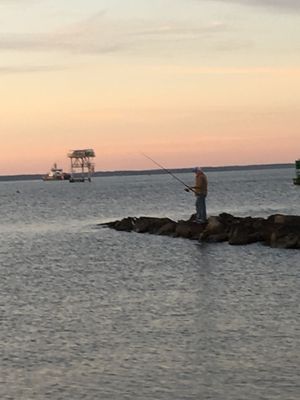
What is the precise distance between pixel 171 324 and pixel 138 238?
2280 centimetres

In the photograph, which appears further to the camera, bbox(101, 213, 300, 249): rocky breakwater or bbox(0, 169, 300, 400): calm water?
bbox(101, 213, 300, 249): rocky breakwater

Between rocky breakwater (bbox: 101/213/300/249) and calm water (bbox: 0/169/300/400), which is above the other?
rocky breakwater (bbox: 101/213/300/249)

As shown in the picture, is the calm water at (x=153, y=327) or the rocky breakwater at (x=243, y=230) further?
the rocky breakwater at (x=243, y=230)

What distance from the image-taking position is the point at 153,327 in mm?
16141

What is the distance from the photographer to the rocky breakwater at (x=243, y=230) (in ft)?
103

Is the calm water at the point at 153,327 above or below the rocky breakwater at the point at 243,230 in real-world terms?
below

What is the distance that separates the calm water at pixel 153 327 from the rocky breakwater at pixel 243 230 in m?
1.08

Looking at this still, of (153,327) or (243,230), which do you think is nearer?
(153,327)

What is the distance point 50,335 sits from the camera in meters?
15.7

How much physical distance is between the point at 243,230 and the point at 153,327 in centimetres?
1749

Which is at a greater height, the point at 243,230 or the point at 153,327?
A: the point at 243,230

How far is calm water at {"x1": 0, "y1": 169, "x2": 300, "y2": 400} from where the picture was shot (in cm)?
1226

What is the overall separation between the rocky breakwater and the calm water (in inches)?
42.4

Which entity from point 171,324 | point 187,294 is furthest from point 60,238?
point 171,324
